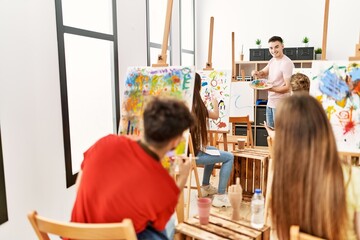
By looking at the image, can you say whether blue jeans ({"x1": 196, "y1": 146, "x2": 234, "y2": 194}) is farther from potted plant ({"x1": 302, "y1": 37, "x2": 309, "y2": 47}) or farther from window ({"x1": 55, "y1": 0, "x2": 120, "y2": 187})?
potted plant ({"x1": 302, "y1": 37, "x2": 309, "y2": 47})

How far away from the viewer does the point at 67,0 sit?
2699 mm

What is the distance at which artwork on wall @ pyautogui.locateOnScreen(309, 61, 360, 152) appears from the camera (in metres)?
2.28

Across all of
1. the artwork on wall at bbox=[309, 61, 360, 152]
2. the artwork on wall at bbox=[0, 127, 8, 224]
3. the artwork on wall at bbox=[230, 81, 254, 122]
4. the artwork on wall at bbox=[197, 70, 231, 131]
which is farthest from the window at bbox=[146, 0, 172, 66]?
the artwork on wall at bbox=[0, 127, 8, 224]

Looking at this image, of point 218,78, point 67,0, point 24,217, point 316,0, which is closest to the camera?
point 24,217

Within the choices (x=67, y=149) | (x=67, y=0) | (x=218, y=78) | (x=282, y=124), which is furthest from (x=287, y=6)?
(x=282, y=124)

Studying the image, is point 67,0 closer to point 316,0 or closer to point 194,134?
point 194,134

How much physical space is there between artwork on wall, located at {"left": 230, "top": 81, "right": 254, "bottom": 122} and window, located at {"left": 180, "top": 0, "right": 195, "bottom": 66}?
1.17 m

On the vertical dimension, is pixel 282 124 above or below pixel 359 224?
above

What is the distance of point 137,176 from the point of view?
1162mm

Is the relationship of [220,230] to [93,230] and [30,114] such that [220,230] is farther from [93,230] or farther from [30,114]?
[30,114]

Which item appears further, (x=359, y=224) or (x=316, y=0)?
(x=316, y=0)

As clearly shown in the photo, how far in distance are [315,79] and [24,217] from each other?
2.18 metres

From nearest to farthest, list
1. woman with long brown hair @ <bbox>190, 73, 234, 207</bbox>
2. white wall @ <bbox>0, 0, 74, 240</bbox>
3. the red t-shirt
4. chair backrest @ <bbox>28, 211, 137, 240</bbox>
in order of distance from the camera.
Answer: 1. chair backrest @ <bbox>28, 211, 137, 240</bbox>
2. the red t-shirt
3. white wall @ <bbox>0, 0, 74, 240</bbox>
4. woman with long brown hair @ <bbox>190, 73, 234, 207</bbox>

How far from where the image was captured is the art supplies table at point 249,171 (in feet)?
10.4
